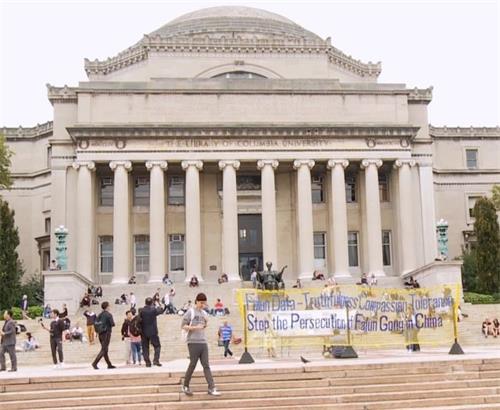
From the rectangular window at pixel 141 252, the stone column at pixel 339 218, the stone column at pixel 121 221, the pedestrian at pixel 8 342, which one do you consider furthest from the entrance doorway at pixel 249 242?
the pedestrian at pixel 8 342

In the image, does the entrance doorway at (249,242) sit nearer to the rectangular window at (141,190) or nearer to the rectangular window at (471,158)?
the rectangular window at (141,190)

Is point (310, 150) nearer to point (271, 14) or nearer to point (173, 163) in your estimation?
point (173, 163)

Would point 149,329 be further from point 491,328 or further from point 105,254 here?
point 105,254

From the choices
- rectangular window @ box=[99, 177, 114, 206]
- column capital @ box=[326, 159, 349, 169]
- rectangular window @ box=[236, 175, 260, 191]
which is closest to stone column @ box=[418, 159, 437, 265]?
column capital @ box=[326, 159, 349, 169]

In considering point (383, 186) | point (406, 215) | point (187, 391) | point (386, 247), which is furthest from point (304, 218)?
point (187, 391)

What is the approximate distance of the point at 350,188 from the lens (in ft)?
173

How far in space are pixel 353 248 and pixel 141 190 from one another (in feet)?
50.7

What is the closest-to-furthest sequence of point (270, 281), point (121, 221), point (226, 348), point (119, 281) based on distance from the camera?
1. point (226, 348)
2. point (270, 281)
3. point (119, 281)
4. point (121, 221)

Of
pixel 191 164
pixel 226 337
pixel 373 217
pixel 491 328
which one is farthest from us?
pixel 373 217

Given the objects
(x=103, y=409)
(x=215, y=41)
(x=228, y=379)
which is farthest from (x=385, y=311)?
(x=215, y=41)

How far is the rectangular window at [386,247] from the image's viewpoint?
51875mm

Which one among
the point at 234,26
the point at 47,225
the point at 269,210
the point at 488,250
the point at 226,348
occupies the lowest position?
the point at 226,348

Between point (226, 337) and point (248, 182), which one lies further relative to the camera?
point (248, 182)

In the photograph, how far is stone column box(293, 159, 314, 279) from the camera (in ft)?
159
